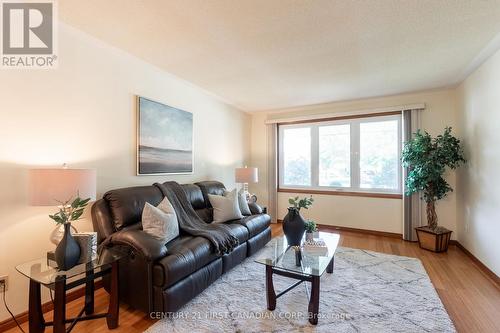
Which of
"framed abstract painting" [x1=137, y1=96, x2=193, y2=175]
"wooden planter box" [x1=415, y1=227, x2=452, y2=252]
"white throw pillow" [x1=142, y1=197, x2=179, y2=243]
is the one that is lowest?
"wooden planter box" [x1=415, y1=227, x2=452, y2=252]

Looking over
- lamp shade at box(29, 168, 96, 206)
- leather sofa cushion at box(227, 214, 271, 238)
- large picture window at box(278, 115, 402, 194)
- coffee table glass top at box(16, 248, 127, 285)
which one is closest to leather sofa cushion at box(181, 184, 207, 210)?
leather sofa cushion at box(227, 214, 271, 238)

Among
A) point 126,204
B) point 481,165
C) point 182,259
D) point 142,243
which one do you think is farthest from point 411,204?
point 126,204

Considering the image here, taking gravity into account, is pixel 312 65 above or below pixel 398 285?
above

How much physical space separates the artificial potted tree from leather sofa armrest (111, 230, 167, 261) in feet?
11.6

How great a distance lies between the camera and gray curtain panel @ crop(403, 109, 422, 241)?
3861 mm

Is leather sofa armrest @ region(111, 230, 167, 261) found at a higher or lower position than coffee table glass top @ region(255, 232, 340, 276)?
higher

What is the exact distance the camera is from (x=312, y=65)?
9.57 ft

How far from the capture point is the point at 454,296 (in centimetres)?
224

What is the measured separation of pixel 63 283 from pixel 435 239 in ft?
13.7

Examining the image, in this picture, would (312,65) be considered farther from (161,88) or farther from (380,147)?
(380,147)

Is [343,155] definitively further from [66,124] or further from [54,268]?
[54,268]

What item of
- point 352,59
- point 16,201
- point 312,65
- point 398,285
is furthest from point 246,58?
point 398,285

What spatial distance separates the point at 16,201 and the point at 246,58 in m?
2.47

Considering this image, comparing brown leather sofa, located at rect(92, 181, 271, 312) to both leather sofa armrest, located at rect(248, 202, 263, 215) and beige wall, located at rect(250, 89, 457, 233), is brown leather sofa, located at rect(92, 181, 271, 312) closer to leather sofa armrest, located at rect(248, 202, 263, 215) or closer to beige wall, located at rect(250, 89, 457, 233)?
leather sofa armrest, located at rect(248, 202, 263, 215)
